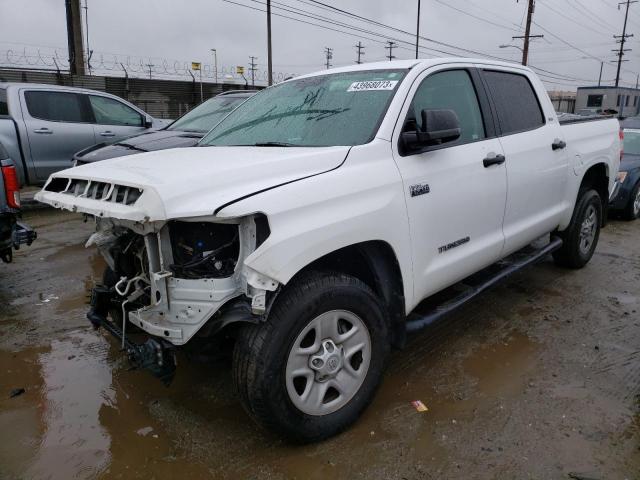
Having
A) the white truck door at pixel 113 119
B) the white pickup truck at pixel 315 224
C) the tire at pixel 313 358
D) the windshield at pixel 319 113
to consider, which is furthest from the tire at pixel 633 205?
the white truck door at pixel 113 119

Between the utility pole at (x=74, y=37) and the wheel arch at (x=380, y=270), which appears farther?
the utility pole at (x=74, y=37)

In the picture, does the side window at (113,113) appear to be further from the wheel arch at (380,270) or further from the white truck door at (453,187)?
the wheel arch at (380,270)

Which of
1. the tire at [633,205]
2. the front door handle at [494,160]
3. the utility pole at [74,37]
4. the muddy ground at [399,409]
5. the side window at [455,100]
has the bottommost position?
the muddy ground at [399,409]

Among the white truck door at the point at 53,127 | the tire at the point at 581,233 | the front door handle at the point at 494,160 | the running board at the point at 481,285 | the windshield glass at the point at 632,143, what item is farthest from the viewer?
the windshield glass at the point at 632,143

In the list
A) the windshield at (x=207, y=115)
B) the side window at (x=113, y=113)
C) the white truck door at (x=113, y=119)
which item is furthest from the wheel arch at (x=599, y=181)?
the side window at (x=113, y=113)

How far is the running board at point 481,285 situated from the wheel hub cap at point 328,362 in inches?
17.6

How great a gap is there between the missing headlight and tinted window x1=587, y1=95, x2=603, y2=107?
132ft

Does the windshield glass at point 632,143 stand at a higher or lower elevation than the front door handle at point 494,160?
lower

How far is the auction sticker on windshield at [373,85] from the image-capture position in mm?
3201

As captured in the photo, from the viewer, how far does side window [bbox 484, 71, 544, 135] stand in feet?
12.9

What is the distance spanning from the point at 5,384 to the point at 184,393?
1197 millimetres

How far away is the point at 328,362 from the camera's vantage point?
261 cm

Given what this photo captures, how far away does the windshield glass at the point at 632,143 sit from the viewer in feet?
29.2

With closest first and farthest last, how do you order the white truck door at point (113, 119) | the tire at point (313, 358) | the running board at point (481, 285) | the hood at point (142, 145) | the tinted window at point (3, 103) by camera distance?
the tire at point (313, 358)
the running board at point (481, 285)
the hood at point (142, 145)
the tinted window at point (3, 103)
the white truck door at point (113, 119)
